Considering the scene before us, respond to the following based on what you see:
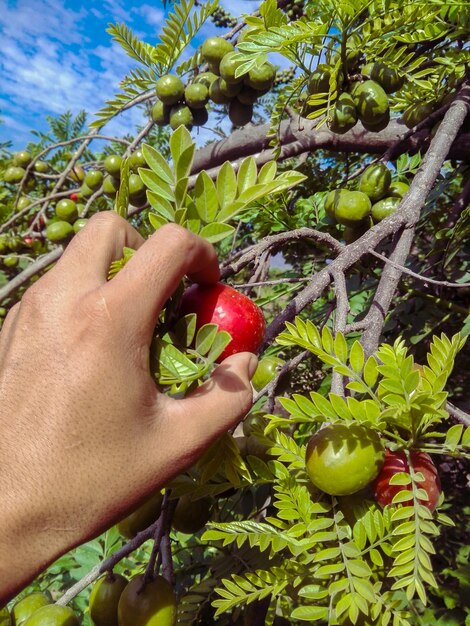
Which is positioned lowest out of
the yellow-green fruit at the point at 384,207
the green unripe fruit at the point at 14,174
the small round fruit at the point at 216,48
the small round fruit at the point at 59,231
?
the small round fruit at the point at 59,231

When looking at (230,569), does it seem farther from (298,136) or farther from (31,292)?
(298,136)

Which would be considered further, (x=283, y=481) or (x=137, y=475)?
(x=283, y=481)

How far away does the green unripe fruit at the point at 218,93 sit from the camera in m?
2.33

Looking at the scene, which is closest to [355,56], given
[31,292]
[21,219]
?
[31,292]

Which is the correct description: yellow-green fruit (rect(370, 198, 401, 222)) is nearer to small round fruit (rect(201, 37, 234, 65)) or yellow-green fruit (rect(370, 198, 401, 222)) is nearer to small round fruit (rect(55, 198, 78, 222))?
small round fruit (rect(201, 37, 234, 65))

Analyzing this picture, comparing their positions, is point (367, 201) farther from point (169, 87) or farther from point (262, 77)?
point (169, 87)

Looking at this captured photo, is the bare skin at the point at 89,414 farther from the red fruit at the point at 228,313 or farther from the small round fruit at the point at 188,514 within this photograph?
the small round fruit at the point at 188,514

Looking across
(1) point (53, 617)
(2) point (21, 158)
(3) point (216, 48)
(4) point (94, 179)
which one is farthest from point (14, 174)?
(1) point (53, 617)

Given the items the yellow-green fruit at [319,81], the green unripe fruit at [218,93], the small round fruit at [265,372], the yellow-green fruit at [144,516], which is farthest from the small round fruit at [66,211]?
the yellow-green fruit at [144,516]

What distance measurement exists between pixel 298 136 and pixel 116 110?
992 mm

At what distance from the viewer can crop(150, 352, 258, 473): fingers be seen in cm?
90

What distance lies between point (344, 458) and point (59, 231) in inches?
91.0

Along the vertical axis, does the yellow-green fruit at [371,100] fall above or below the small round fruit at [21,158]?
above

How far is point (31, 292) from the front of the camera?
95cm
